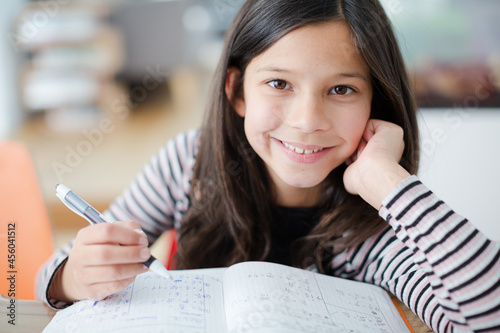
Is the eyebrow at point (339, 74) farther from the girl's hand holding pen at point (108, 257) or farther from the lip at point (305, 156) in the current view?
the girl's hand holding pen at point (108, 257)

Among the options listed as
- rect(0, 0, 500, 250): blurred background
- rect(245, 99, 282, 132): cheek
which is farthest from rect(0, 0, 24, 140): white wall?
rect(245, 99, 282, 132): cheek

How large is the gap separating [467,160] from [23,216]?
182cm

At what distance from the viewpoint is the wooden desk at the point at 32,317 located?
1.99 feet

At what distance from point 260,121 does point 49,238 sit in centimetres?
54

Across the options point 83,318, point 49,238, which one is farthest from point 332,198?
point 49,238

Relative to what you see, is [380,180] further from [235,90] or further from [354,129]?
[235,90]

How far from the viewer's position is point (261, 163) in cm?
90

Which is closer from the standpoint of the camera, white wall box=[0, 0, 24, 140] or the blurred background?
the blurred background

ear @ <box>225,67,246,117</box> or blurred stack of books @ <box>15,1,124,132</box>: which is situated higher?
ear @ <box>225,67,246,117</box>

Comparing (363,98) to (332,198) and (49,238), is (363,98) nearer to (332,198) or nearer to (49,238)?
(332,198)

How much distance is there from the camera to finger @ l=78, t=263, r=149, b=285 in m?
0.57

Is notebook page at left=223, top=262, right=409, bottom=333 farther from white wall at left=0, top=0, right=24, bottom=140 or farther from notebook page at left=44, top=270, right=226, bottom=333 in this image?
white wall at left=0, top=0, right=24, bottom=140

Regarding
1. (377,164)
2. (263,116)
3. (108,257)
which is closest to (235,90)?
(263,116)

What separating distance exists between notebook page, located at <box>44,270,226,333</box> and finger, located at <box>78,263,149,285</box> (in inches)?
1.3
